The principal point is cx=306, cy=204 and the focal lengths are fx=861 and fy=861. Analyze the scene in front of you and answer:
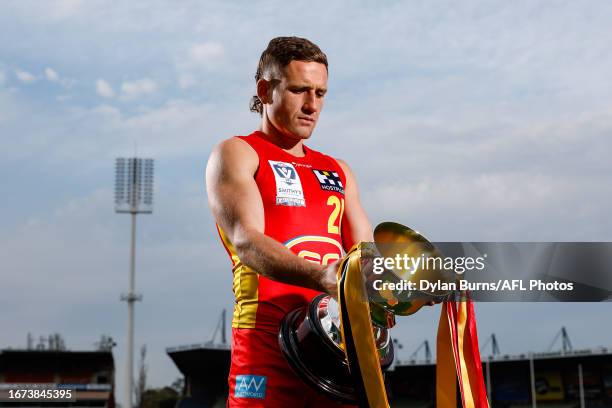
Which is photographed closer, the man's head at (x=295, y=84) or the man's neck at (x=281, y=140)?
the man's head at (x=295, y=84)

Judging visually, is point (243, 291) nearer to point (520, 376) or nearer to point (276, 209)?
point (276, 209)

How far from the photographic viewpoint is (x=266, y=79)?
3.60 m

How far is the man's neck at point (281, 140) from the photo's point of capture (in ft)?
12.0

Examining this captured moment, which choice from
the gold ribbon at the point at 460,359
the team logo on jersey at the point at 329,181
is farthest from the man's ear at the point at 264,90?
the gold ribbon at the point at 460,359

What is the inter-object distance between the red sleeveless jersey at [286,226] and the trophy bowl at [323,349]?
0.18m

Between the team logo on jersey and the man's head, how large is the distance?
183mm

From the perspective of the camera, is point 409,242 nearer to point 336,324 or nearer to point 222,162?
point 336,324

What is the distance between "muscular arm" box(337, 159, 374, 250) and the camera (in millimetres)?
3615

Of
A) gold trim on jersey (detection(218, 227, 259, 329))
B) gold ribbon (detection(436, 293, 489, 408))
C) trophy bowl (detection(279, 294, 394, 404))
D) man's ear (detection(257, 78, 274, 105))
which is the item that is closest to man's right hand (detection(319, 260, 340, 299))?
trophy bowl (detection(279, 294, 394, 404))

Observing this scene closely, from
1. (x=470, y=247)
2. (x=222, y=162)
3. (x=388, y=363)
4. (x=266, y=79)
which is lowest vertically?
(x=388, y=363)

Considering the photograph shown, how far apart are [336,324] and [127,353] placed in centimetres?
4133

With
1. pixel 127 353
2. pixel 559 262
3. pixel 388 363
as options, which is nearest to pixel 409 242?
pixel 388 363

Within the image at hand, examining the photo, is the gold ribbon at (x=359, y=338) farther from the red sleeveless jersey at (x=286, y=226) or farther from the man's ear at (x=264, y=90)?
the man's ear at (x=264, y=90)

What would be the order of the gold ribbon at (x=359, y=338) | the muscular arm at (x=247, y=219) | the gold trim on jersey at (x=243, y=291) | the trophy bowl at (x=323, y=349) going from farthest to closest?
the gold trim on jersey at (x=243, y=291), the trophy bowl at (x=323, y=349), the muscular arm at (x=247, y=219), the gold ribbon at (x=359, y=338)
